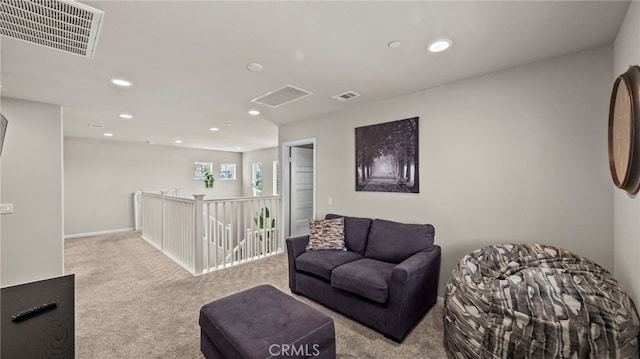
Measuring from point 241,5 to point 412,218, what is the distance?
105 inches

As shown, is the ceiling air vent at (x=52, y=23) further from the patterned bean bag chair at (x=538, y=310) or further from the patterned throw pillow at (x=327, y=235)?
the patterned bean bag chair at (x=538, y=310)

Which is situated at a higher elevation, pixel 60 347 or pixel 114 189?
pixel 114 189

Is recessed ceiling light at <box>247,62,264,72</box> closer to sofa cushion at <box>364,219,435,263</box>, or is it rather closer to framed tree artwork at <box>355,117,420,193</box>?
framed tree artwork at <box>355,117,420,193</box>

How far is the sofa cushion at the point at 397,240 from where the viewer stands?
2641mm

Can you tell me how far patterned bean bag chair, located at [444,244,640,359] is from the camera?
142 cm

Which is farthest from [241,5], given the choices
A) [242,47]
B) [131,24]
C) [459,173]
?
[459,173]

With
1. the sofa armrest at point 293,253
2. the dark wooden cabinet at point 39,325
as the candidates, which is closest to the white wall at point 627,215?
the sofa armrest at point 293,253

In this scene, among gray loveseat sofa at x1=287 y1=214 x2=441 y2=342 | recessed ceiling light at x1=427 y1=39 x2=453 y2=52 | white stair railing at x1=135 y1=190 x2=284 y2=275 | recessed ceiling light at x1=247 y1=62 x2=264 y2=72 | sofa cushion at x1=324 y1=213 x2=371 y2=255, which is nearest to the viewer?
recessed ceiling light at x1=427 y1=39 x2=453 y2=52

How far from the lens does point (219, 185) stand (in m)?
8.91

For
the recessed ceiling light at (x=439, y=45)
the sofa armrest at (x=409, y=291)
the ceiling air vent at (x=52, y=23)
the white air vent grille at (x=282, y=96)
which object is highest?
the recessed ceiling light at (x=439, y=45)

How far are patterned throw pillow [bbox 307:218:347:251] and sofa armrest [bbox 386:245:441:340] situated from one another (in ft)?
3.27

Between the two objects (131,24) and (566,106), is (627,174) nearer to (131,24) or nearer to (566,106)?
(566,106)

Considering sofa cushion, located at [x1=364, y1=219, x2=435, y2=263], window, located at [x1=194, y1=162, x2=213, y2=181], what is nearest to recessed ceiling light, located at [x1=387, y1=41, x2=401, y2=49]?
sofa cushion, located at [x1=364, y1=219, x2=435, y2=263]

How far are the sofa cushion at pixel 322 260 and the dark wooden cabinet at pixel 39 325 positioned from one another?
1.87 meters
